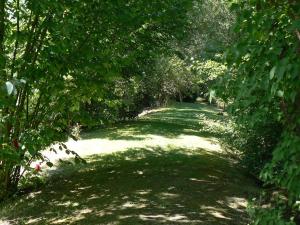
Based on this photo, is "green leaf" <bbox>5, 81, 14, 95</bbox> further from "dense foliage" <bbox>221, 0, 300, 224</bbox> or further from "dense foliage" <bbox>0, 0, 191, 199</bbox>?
"dense foliage" <bbox>0, 0, 191, 199</bbox>

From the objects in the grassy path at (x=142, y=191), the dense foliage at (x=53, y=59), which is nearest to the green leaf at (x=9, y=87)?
the dense foliage at (x=53, y=59)

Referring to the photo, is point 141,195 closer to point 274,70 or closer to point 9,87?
point 274,70

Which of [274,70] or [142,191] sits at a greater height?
[274,70]

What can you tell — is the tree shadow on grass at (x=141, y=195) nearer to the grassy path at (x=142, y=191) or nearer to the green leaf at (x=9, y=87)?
the grassy path at (x=142, y=191)

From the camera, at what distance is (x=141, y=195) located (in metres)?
9.67

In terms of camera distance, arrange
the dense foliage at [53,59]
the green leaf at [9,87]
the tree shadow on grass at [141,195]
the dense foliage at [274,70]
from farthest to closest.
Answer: the tree shadow on grass at [141,195]
the dense foliage at [53,59]
the dense foliage at [274,70]
the green leaf at [9,87]

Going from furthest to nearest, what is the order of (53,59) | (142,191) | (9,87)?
(142,191) → (53,59) → (9,87)

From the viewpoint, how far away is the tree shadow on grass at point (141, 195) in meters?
8.23

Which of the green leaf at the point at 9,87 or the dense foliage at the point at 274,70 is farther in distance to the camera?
the dense foliage at the point at 274,70

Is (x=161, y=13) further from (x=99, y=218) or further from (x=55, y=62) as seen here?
(x=99, y=218)

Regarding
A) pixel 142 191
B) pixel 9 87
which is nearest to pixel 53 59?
pixel 142 191

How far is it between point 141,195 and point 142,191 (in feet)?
1.16

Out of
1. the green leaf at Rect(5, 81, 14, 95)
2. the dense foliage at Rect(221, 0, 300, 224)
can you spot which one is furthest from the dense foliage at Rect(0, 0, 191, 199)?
the green leaf at Rect(5, 81, 14, 95)

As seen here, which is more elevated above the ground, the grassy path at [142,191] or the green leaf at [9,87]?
the green leaf at [9,87]
